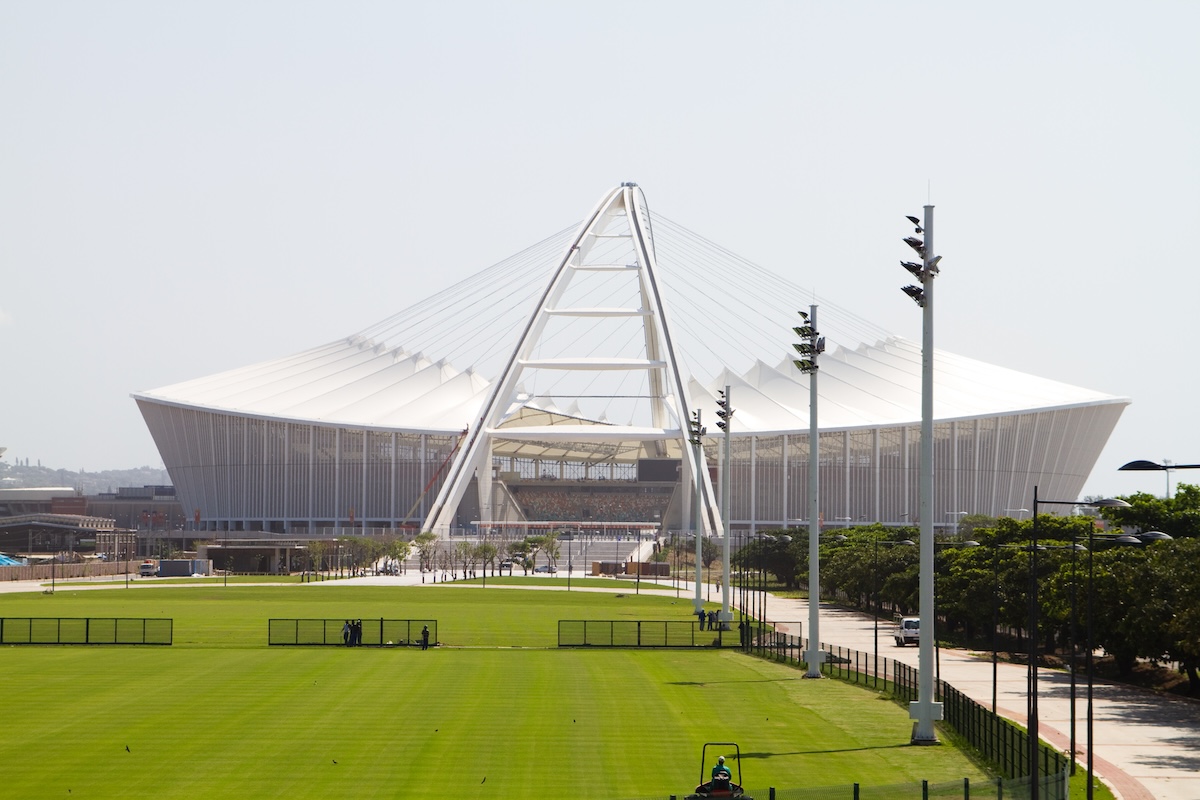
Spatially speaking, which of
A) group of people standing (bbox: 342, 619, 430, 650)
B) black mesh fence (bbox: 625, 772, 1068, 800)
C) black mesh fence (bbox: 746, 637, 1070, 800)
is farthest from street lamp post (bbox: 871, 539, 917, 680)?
black mesh fence (bbox: 625, 772, 1068, 800)

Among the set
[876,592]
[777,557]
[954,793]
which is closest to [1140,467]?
[954,793]

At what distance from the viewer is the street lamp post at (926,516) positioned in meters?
24.5

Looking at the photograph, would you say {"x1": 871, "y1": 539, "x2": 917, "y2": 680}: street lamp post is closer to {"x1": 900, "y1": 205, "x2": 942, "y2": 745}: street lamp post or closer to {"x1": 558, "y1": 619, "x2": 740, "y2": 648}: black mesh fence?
{"x1": 558, "y1": 619, "x2": 740, "y2": 648}: black mesh fence

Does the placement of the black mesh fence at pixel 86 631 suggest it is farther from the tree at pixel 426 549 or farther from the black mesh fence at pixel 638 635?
the tree at pixel 426 549

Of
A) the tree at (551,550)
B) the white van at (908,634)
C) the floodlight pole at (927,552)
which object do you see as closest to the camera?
the floodlight pole at (927,552)

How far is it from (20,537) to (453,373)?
4250 cm

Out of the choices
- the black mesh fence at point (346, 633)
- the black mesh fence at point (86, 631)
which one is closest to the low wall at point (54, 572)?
the black mesh fence at point (86, 631)

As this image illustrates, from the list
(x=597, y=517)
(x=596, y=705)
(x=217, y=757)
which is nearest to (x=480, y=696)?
(x=596, y=705)

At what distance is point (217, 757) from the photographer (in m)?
22.5

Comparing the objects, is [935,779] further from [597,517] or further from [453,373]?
[597,517]

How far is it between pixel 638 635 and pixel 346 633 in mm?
8621

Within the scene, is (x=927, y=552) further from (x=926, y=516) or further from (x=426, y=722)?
(x=426, y=722)

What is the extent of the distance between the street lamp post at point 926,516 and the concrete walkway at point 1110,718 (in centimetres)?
261

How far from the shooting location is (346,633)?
4191cm
